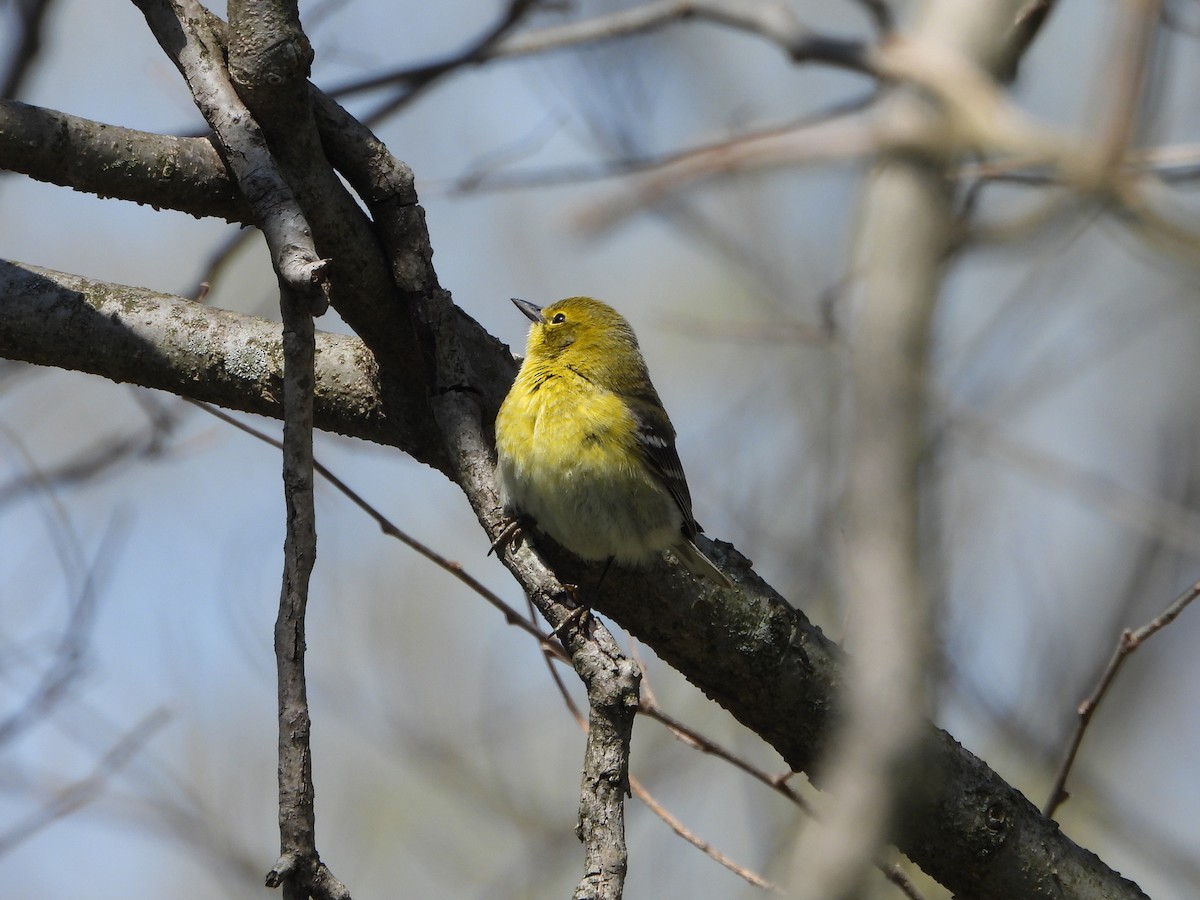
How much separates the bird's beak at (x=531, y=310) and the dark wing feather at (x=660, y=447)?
78cm

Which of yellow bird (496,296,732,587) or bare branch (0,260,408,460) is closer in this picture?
bare branch (0,260,408,460)

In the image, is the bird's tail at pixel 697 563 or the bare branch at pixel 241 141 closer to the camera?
the bare branch at pixel 241 141

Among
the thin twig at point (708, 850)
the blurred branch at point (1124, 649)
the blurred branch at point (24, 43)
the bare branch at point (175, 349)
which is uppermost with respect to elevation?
the blurred branch at point (24, 43)

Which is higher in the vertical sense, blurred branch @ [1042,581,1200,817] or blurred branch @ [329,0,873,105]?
blurred branch @ [329,0,873,105]

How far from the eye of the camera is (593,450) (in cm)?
465

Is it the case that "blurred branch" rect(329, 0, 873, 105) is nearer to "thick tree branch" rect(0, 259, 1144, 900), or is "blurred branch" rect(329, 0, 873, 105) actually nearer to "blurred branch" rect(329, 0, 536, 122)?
"blurred branch" rect(329, 0, 536, 122)

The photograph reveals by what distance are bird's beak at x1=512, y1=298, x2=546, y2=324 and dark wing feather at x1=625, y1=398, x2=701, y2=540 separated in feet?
2.55

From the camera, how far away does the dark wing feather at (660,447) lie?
485cm

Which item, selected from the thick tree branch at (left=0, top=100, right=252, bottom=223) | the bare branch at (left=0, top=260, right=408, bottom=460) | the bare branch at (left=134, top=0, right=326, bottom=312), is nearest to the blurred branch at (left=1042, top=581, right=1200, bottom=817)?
the bare branch at (left=0, top=260, right=408, bottom=460)

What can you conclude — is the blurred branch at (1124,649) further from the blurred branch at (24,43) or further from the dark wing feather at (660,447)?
the blurred branch at (24,43)

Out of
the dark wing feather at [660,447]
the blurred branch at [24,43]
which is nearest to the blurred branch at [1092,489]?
the dark wing feather at [660,447]

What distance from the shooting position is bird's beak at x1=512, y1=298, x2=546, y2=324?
570 cm

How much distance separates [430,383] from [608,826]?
1.72 m

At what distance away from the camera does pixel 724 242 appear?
284 inches
